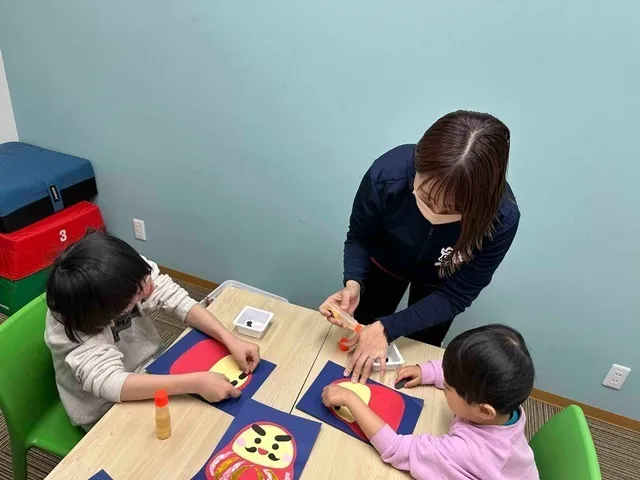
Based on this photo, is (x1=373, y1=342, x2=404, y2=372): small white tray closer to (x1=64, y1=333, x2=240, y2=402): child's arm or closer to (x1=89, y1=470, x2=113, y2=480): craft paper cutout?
(x1=64, y1=333, x2=240, y2=402): child's arm

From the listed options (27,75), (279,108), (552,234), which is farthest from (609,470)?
(27,75)

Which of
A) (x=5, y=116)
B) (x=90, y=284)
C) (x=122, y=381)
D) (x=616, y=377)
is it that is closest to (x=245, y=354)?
(x=122, y=381)

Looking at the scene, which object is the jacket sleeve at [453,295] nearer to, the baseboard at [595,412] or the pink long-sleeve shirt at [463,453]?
the pink long-sleeve shirt at [463,453]

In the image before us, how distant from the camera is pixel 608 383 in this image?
200 cm

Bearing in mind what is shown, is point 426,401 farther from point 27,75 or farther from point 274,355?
point 27,75

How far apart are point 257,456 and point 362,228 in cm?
70

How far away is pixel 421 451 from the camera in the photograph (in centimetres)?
97

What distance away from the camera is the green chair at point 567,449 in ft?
3.06

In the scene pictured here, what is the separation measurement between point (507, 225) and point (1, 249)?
2.14m

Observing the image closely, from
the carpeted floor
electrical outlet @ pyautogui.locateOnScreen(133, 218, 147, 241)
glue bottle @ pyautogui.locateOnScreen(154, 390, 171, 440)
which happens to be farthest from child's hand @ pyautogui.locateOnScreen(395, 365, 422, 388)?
electrical outlet @ pyautogui.locateOnScreen(133, 218, 147, 241)

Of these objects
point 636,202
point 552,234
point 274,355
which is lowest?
point 274,355

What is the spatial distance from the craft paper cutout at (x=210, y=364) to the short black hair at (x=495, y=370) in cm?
49

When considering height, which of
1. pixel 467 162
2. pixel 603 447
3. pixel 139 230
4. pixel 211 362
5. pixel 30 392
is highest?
pixel 467 162

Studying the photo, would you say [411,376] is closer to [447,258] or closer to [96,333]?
[447,258]
